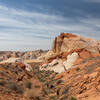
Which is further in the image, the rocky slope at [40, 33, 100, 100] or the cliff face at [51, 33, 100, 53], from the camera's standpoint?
the cliff face at [51, 33, 100, 53]

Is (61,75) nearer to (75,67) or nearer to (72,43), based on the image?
(75,67)

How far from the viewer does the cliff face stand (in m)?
28.5

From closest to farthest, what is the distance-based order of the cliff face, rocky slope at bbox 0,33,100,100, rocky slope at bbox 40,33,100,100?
rocky slope at bbox 0,33,100,100 → rocky slope at bbox 40,33,100,100 → the cliff face

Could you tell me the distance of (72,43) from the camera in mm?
29438

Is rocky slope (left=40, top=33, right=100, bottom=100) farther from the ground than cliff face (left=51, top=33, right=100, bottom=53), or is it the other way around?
cliff face (left=51, top=33, right=100, bottom=53)

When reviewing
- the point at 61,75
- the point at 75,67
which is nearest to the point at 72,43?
the point at 75,67

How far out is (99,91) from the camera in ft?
28.5

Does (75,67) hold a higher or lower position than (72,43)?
lower

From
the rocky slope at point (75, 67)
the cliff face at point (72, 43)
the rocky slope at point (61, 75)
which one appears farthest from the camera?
the cliff face at point (72, 43)

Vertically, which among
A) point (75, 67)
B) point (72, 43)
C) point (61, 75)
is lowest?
point (61, 75)

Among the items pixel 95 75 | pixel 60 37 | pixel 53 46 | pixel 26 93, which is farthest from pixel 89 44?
pixel 26 93

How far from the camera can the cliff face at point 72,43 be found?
93.5ft

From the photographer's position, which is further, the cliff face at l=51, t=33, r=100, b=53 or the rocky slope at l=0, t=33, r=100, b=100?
the cliff face at l=51, t=33, r=100, b=53

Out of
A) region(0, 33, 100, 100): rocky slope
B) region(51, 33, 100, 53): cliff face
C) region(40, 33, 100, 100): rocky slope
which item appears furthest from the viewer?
region(51, 33, 100, 53): cliff face
